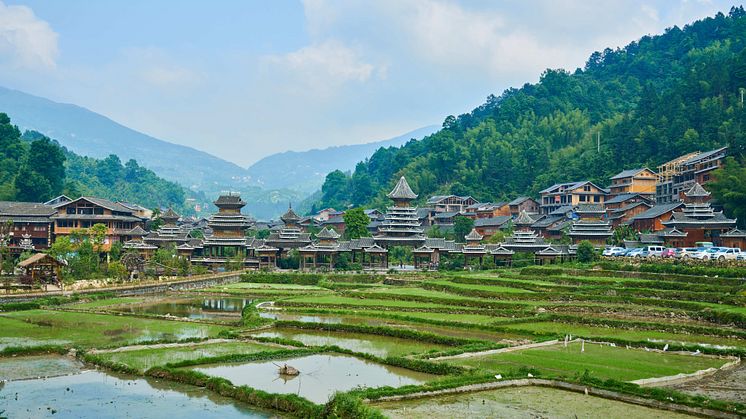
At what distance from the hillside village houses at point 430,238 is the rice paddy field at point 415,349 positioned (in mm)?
12313

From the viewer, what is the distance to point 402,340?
3594cm

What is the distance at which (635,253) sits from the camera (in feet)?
179

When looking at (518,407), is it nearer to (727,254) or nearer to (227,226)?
(727,254)

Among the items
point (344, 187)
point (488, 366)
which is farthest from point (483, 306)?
point (344, 187)

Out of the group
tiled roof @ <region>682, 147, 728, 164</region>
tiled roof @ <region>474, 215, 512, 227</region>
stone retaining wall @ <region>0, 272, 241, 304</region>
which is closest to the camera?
stone retaining wall @ <region>0, 272, 241, 304</region>

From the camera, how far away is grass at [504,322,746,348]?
33662 millimetres

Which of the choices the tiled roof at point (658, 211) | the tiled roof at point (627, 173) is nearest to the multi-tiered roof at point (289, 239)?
the tiled roof at point (658, 211)

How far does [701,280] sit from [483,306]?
13.1m

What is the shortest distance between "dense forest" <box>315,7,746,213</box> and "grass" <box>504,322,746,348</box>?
35.1m

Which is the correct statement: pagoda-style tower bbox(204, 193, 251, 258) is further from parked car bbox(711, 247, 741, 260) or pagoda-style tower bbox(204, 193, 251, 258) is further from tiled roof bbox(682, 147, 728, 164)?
Result: tiled roof bbox(682, 147, 728, 164)

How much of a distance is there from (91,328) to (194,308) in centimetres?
1148

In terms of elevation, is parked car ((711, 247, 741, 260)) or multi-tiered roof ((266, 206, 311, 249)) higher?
multi-tiered roof ((266, 206, 311, 249))

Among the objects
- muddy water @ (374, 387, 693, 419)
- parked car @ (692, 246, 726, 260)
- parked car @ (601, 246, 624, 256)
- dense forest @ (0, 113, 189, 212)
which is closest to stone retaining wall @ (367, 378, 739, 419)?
muddy water @ (374, 387, 693, 419)

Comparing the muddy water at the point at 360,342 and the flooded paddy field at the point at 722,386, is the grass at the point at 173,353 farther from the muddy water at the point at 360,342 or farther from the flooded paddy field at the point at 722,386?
the flooded paddy field at the point at 722,386
